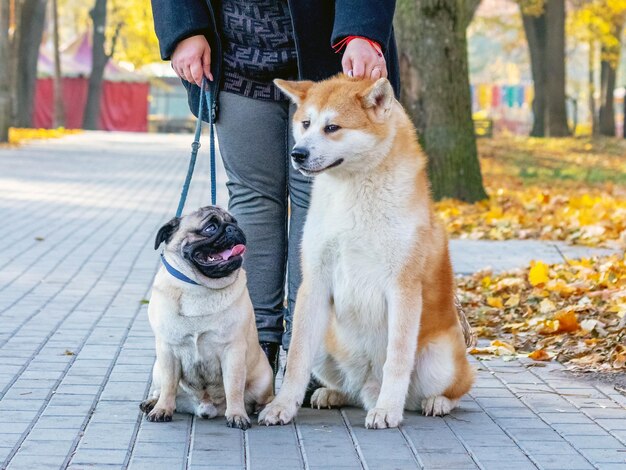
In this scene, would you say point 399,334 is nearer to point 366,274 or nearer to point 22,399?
point 366,274

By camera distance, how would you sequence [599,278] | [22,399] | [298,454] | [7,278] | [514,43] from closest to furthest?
[298,454] < [22,399] < [599,278] < [7,278] < [514,43]

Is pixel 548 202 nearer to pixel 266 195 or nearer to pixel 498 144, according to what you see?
pixel 266 195

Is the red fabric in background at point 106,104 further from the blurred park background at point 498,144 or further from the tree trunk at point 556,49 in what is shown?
the tree trunk at point 556,49

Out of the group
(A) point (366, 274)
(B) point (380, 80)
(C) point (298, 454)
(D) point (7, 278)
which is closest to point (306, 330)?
(A) point (366, 274)

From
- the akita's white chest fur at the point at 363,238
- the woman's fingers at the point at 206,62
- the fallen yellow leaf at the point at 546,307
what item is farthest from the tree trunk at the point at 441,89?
the akita's white chest fur at the point at 363,238

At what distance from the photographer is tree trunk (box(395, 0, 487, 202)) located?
12625mm

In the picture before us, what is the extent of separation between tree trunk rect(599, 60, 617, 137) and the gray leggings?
34.3m

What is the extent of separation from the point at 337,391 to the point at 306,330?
406 millimetres

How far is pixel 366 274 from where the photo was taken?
15.0ft

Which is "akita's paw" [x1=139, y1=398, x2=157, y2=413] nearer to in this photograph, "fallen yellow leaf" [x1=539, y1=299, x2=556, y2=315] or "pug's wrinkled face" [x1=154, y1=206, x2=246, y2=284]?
"pug's wrinkled face" [x1=154, y1=206, x2=246, y2=284]

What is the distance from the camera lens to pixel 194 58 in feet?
16.6

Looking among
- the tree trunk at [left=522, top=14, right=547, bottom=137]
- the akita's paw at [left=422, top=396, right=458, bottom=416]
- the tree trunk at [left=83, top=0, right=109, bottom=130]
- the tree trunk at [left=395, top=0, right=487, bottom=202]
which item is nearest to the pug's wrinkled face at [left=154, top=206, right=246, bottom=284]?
Result: the akita's paw at [left=422, top=396, right=458, bottom=416]

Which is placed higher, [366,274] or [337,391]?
[366,274]

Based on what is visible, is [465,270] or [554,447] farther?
[465,270]
